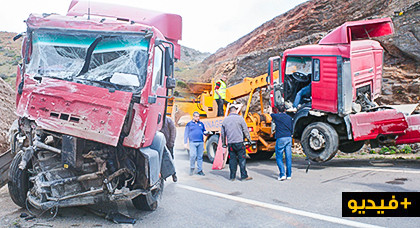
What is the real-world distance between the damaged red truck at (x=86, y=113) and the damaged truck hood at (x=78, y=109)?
0.01 meters

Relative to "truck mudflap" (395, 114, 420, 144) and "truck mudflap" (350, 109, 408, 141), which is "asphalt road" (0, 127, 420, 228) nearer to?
"truck mudflap" (395, 114, 420, 144)

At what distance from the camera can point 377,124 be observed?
26.0 ft

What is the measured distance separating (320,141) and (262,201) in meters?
3.43

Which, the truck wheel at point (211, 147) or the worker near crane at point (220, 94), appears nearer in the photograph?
the truck wheel at point (211, 147)

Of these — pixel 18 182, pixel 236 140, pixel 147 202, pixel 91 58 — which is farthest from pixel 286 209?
pixel 18 182

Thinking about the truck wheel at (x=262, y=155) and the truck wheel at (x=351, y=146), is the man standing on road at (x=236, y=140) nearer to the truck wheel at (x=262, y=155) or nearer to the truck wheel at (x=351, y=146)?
the truck wheel at (x=351, y=146)

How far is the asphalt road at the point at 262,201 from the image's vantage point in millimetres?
4465

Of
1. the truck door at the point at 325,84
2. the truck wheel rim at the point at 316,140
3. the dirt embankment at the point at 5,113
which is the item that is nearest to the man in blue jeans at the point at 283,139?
the truck wheel rim at the point at 316,140

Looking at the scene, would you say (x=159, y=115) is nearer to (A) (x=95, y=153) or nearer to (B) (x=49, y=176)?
(A) (x=95, y=153)

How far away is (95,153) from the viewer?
14.7 ft

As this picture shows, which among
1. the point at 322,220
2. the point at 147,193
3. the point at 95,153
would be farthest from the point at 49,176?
the point at 322,220

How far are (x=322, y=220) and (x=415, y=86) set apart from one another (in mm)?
9741

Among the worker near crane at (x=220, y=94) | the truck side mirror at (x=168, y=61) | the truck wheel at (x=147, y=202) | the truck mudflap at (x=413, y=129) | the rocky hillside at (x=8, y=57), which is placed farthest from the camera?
the rocky hillside at (x=8, y=57)

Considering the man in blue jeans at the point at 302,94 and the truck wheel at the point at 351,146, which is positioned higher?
the man in blue jeans at the point at 302,94
